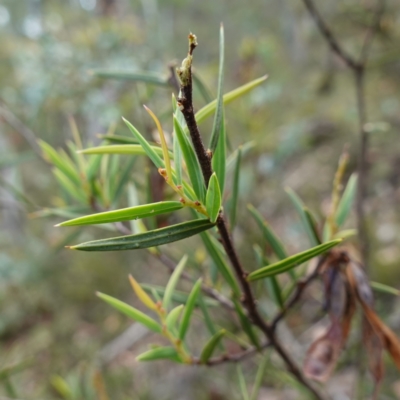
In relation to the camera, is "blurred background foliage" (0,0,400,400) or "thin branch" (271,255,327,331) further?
"blurred background foliage" (0,0,400,400)

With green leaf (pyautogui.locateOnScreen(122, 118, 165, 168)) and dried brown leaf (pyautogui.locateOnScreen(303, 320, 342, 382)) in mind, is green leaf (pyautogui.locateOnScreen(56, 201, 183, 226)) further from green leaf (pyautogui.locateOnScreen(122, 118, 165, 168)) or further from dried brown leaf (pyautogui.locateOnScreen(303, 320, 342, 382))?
dried brown leaf (pyautogui.locateOnScreen(303, 320, 342, 382))

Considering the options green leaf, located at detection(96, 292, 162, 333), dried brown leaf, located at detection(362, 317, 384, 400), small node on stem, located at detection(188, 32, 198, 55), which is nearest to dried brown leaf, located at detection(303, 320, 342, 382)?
dried brown leaf, located at detection(362, 317, 384, 400)

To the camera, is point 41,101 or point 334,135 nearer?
point 41,101

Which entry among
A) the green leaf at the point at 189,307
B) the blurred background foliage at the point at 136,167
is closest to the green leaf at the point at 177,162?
the green leaf at the point at 189,307

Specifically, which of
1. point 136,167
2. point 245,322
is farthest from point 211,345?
point 136,167

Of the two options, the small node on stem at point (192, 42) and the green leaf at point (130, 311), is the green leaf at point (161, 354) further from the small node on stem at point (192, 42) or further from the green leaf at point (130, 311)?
the small node on stem at point (192, 42)

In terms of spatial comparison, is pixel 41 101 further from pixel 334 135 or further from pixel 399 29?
pixel 399 29

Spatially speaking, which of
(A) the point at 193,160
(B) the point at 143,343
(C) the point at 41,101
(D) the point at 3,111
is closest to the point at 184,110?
(A) the point at 193,160

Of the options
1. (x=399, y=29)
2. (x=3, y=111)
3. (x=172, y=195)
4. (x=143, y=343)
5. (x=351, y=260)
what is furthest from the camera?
(x=399, y=29)

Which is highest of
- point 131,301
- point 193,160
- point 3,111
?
point 3,111
